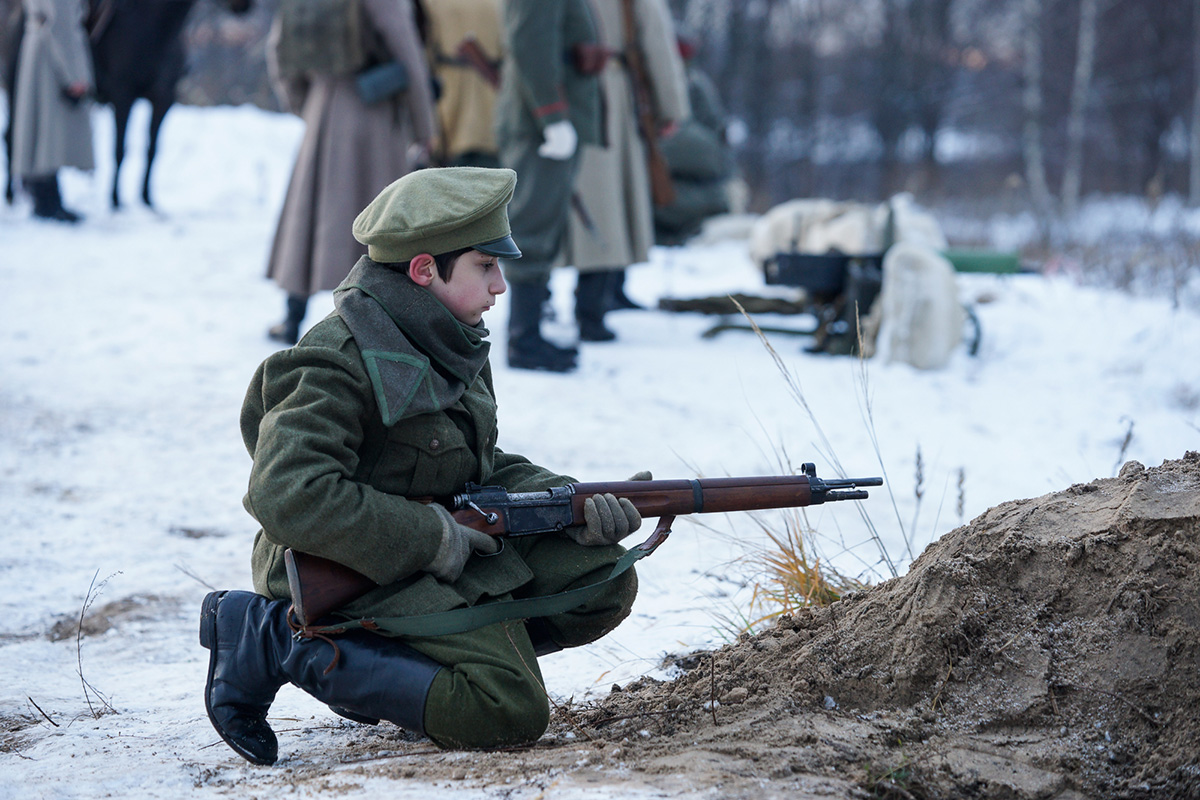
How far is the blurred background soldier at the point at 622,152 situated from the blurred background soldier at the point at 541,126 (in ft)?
0.83

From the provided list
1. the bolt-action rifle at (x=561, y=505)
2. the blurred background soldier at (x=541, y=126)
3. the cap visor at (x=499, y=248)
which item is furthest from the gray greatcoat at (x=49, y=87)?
the bolt-action rifle at (x=561, y=505)

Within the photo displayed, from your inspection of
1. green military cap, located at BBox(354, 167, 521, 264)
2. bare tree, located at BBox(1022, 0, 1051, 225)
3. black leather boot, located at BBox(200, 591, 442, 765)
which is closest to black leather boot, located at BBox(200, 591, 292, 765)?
black leather boot, located at BBox(200, 591, 442, 765)

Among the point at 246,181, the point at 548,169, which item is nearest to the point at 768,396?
the point at 548,169

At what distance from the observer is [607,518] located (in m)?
2.10

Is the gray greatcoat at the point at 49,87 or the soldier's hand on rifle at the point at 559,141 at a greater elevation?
the gray greatcoat at the point at 49,87

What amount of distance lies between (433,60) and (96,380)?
2492 millimetres

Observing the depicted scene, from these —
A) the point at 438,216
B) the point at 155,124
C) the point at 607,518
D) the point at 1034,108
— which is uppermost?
the point at 1034,108

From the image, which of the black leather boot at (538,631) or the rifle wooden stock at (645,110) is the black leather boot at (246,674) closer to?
the black leather boot at (538,631)

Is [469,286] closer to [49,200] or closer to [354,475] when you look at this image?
[354,475]

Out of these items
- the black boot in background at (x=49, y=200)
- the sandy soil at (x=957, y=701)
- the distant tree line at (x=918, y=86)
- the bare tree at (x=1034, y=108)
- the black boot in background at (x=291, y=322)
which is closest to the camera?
the sandy soil at (x=957, y=701)

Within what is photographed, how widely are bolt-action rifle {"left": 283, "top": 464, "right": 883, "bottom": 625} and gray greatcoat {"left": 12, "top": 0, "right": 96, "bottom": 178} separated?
7.17m

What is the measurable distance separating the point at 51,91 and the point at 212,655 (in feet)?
23.9

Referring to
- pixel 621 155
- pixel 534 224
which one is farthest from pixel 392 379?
pixel 621 155

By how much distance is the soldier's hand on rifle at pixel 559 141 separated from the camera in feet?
16.5
